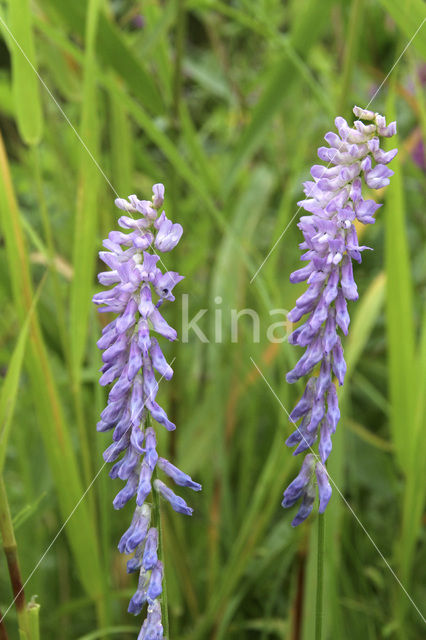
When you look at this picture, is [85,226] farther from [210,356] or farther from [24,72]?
[210,356]

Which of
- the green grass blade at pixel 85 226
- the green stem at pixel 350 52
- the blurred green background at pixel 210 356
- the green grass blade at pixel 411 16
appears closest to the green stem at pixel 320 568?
the blurred green background at pixel 210 356

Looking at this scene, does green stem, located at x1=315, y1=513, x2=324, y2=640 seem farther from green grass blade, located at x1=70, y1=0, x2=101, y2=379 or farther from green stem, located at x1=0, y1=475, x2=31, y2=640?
green grass blade, located at x1=70, y1=0, x2=101, y2=379

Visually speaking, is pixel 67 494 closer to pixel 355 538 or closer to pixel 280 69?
pixel 355 538

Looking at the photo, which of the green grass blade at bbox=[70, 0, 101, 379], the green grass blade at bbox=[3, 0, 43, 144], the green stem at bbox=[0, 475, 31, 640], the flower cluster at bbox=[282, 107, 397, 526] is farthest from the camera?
the green grass blade at bbox=[70, 0, 101, 379]

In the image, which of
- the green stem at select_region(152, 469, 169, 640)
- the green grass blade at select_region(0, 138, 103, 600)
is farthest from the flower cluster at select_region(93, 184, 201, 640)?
the green grass blade at select_region(0, 138, 103, 600)

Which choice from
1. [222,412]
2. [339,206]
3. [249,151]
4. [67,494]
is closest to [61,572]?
[222,412]
